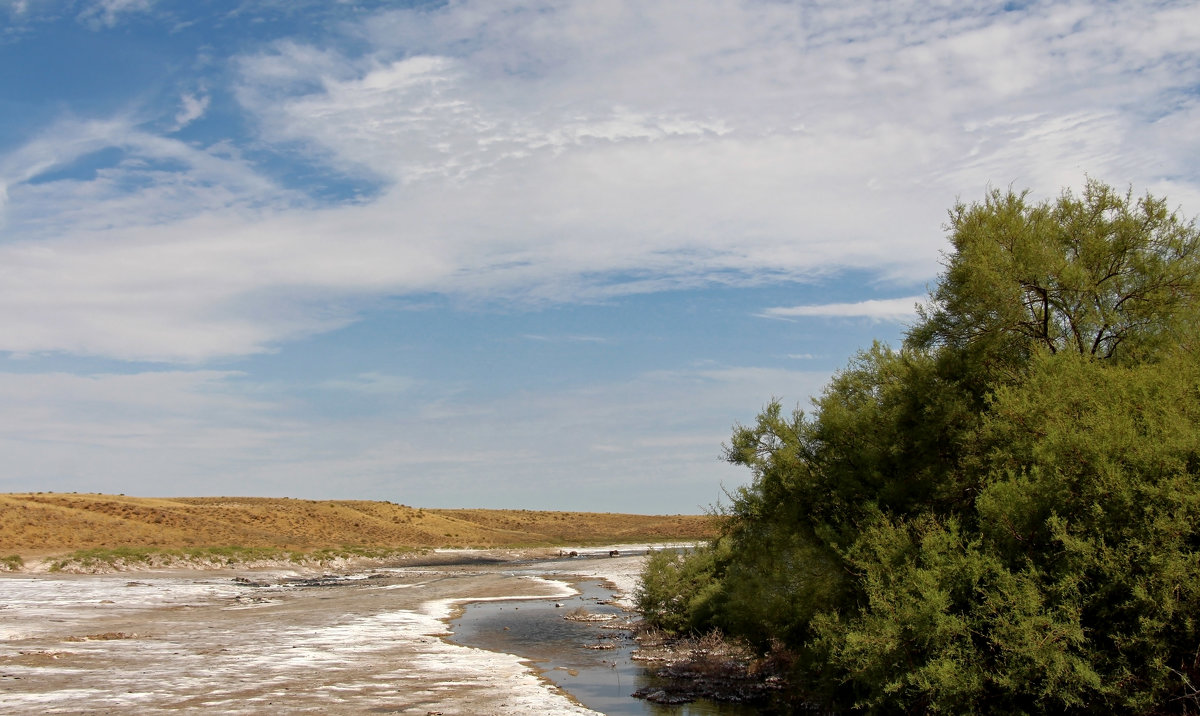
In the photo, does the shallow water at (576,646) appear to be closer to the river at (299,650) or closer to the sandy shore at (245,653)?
the river at (299,650)

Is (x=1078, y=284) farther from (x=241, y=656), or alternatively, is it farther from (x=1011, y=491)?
(x=241, y=656)

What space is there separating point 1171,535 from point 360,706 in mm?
14413

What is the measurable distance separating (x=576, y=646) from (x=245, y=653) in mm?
10080

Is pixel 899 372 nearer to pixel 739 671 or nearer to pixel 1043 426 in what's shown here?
pixel 1043 426

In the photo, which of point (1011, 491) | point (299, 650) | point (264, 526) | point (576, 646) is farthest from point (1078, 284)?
point (264, 526)

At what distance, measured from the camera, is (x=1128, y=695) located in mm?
11227

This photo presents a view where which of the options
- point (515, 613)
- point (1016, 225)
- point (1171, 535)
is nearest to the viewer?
point (1171, 535)

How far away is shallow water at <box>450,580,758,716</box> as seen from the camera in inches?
748

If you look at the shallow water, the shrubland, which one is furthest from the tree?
the shallow water

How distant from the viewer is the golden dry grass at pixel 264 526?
2559 inches

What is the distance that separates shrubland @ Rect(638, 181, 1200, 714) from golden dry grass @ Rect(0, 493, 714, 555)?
22.0 ft

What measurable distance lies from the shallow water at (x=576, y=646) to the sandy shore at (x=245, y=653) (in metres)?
0.99

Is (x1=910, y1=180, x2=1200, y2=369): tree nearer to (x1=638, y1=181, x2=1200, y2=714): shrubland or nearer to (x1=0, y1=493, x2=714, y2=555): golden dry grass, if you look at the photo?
(x1=638, y1=181, x2=1200, y2=714): shrubland

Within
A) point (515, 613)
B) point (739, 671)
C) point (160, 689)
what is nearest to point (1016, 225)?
point (739, 671)
